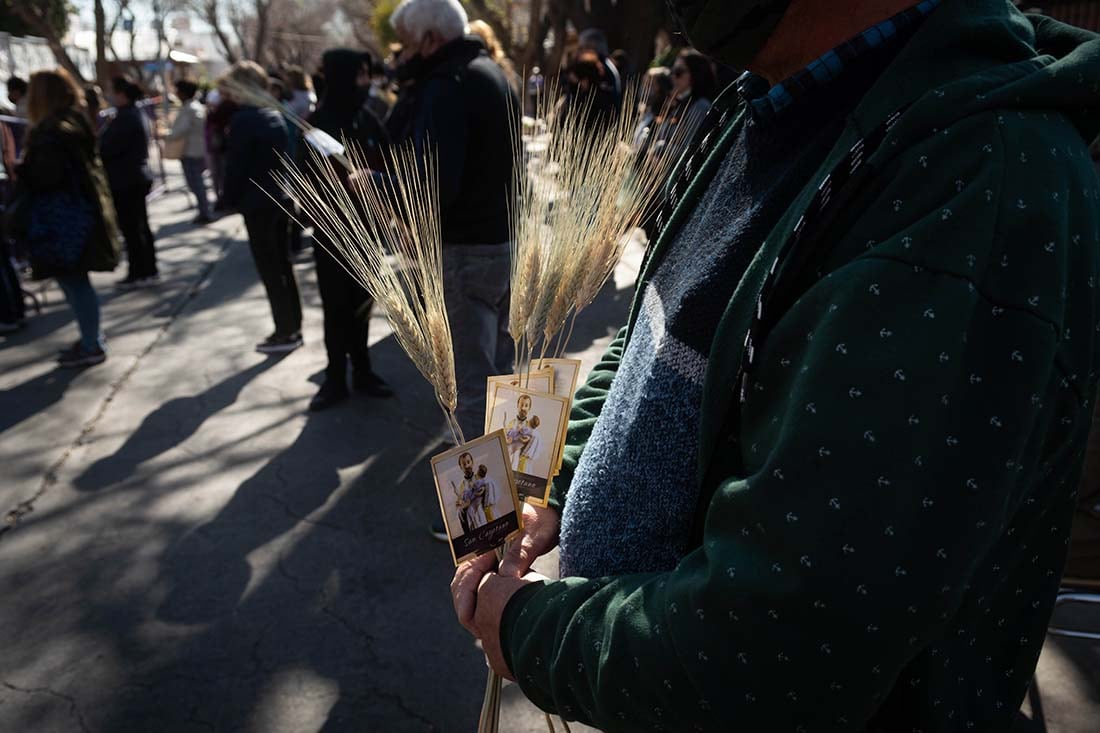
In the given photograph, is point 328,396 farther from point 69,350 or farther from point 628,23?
point 628,23

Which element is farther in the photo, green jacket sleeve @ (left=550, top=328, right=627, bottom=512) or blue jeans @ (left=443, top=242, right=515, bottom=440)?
blue jeans @ (left=443, top=242, right=515, bottom=440)

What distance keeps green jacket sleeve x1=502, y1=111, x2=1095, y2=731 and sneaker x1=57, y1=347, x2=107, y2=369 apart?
20.2 ft

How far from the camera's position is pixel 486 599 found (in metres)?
1.10

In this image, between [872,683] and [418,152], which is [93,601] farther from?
[872,683]

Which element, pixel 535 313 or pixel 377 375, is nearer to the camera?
pixel 535 313

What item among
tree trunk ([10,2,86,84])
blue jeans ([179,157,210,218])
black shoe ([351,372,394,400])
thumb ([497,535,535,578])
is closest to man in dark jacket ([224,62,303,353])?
black shoe ([351,372,394,400])

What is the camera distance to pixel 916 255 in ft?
2.48

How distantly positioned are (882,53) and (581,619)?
73cm

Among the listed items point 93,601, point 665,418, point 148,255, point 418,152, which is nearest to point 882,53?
point 665,418

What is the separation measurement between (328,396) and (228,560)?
5.58 ft

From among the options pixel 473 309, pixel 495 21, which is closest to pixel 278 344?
pixel 473 309

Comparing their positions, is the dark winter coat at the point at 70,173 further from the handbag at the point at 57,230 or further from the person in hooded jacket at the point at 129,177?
the person in hooded jacket at the point at 129,177

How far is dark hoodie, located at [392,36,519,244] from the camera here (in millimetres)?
3426

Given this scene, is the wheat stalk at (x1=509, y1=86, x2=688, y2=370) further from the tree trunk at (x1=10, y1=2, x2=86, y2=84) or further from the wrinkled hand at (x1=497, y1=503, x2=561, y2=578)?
the tree trunk at (x1=10, y1=2, x2=86, y2=84)
